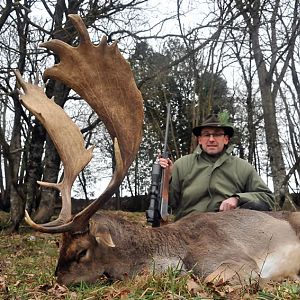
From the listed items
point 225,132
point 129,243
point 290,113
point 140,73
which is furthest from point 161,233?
point 290,113

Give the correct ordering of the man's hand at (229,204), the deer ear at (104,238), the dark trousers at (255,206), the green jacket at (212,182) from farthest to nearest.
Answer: the green jacket at (212,182) < the dark trousers at (255,206) < the man's hand at (229,204) < the deer ear at (104,238)

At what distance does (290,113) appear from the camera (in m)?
33.5

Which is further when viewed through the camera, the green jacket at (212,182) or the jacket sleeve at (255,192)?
the green jacket at (212,182)

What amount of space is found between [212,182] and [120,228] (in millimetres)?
1925

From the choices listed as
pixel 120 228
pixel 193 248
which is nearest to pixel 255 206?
pixel 193 248

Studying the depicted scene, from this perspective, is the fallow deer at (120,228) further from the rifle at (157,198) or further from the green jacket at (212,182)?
the green jacket at (212,182)

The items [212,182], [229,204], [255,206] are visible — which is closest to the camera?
[229,204]

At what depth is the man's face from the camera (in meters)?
7.27

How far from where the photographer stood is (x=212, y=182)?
23.4 feet

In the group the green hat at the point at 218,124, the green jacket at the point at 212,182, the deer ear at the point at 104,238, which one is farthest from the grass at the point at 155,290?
the green hat at the point at 218,124

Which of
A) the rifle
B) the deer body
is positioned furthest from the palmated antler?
the rifle

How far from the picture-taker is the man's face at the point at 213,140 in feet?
23.9

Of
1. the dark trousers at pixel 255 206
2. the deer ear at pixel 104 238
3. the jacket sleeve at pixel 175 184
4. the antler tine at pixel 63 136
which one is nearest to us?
the deer ear at pixel 104 238

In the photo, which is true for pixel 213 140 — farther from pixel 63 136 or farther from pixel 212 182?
pixel 63 136
